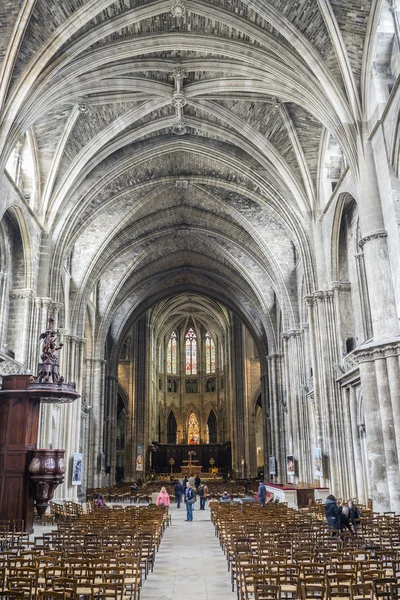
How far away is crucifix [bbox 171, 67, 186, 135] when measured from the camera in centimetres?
2164

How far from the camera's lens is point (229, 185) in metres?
28.5

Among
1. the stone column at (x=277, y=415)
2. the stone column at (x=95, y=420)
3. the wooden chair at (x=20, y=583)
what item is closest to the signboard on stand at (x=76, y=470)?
the stone column at (x=95, y=420)

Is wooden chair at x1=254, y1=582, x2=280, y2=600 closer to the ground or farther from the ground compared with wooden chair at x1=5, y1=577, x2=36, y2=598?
closer to the ground

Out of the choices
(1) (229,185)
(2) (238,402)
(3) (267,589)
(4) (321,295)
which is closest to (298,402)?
(4) (321,295)

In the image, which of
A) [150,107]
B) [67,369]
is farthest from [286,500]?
[150,107]

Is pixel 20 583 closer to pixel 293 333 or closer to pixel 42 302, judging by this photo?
pixel 42 302

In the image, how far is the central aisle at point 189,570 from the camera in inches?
322

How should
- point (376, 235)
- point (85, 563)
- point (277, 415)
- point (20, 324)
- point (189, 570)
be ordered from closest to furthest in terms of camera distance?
point (85, 563) → point (189, 570) → point (376, 235) → point (20, 324) → point (277, 415)

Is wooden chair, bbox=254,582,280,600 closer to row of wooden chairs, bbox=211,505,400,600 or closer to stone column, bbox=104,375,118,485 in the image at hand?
row of wooden chairs, bbox=211,505,400,600

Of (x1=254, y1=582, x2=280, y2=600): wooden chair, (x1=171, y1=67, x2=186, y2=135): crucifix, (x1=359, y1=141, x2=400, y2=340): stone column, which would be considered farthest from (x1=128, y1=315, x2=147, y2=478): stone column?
(x1=254, y1=582, x2=280, y2=600): wooden chair

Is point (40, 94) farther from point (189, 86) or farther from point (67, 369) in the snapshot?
point (67, 369)

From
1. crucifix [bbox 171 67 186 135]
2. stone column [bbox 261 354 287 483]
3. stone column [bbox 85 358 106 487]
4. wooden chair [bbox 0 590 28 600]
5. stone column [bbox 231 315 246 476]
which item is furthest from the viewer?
stone column [bbox 231 315 246 476]

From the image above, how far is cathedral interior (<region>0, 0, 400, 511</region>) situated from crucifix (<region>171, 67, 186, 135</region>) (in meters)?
0.09

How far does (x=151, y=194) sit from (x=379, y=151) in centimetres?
1616
